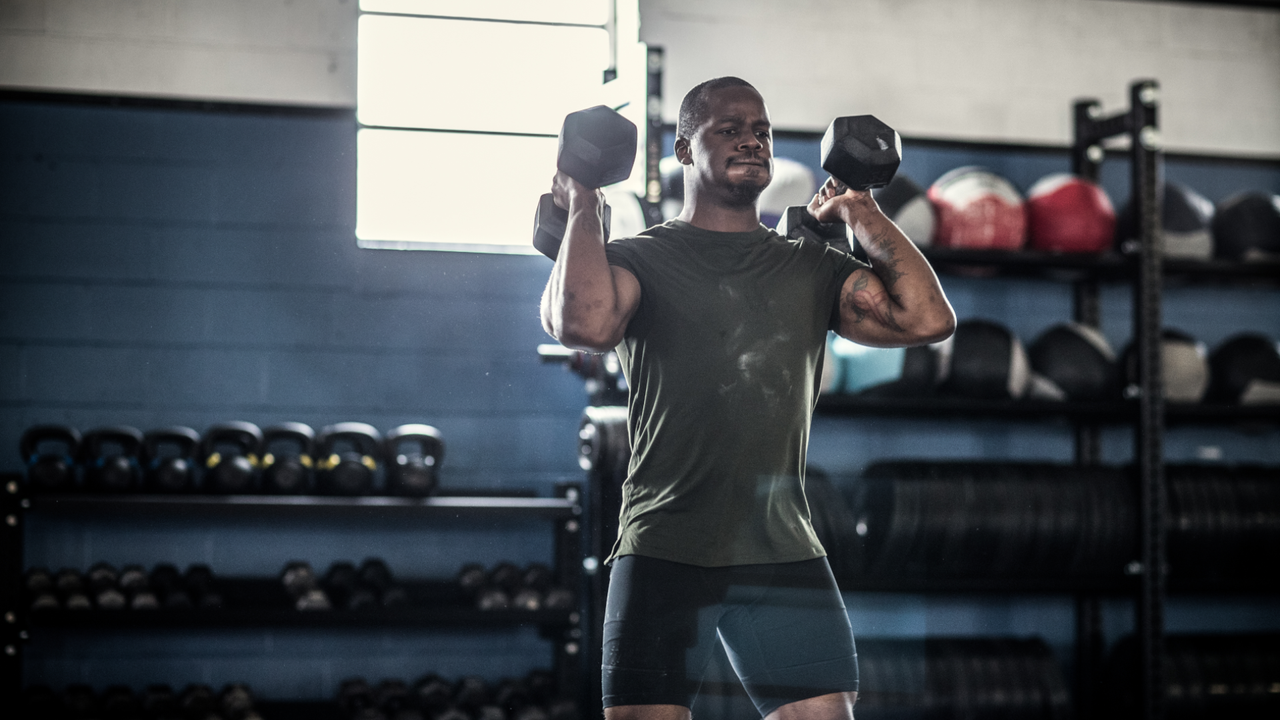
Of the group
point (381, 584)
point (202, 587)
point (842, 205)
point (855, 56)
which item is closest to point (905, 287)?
point (842, 205)

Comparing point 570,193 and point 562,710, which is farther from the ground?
point 570,193

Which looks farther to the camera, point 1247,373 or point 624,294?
point 1247,373

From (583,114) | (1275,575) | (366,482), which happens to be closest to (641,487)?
(583,114)

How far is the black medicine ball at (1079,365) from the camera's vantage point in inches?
156

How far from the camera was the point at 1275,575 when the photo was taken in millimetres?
4023

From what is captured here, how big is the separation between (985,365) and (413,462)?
190 centimetres

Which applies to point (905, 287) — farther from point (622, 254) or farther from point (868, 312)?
point (622, 254)

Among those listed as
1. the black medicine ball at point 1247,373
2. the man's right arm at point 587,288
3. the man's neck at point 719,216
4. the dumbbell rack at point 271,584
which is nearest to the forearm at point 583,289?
the man's right arm at point 587,288

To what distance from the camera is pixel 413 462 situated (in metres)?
3.65

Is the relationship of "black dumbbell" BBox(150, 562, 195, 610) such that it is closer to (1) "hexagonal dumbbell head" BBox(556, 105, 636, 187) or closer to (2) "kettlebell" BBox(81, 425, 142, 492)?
(2) "kettlebell" BBox(81, 425, 142, 492)

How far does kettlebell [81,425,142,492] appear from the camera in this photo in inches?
137

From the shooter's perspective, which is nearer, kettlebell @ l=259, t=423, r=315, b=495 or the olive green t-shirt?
the olive green t-shirt

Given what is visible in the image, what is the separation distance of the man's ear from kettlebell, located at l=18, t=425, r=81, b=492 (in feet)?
8.19

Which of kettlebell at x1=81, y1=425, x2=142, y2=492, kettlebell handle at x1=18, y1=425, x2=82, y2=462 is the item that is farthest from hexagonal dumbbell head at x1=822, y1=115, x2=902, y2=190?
kettlebell handle at x1=18, y1=425, x2=82, y2=462
